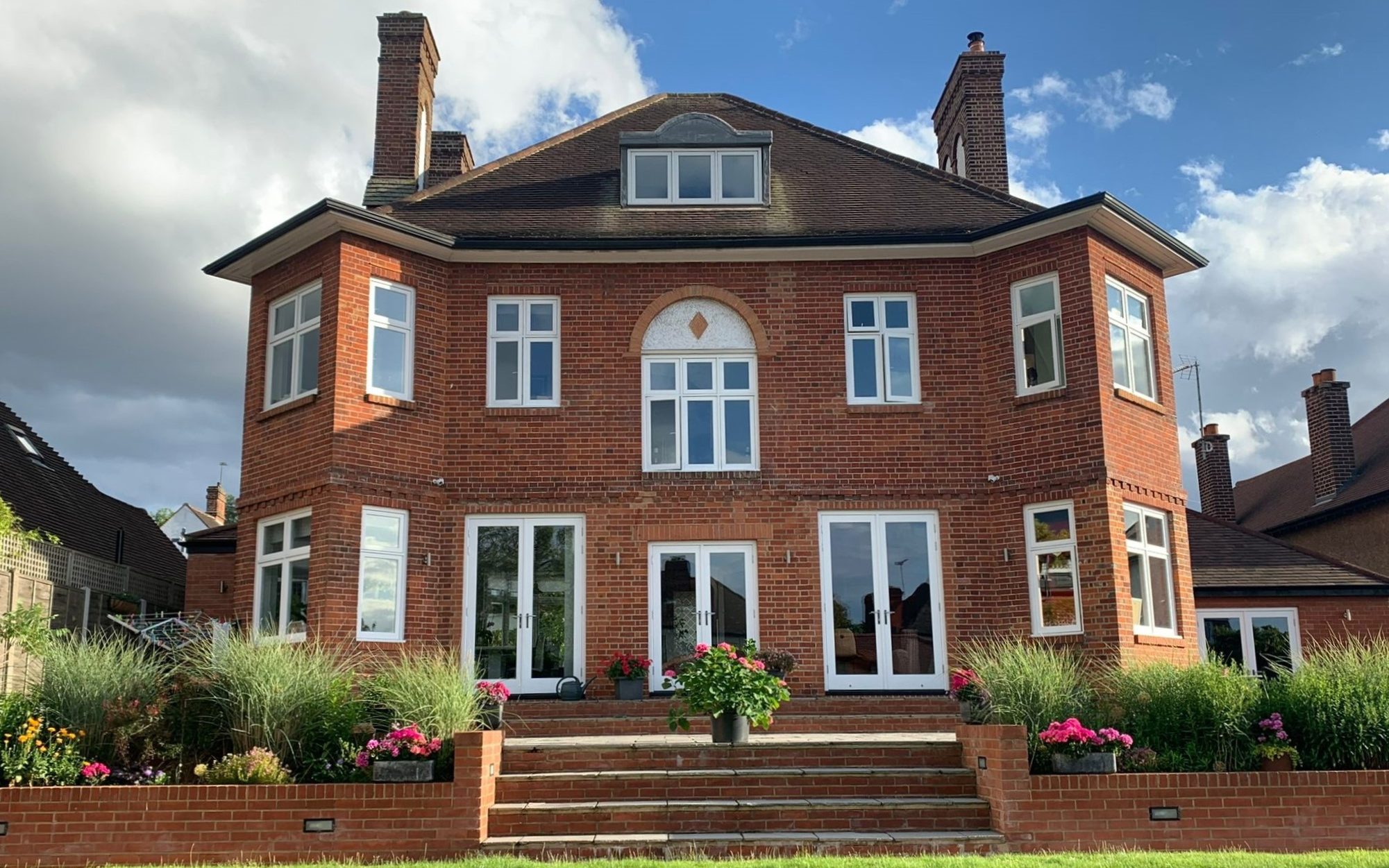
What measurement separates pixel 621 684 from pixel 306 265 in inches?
264

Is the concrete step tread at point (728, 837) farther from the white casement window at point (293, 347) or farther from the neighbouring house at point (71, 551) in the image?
the neighbouring house at point (71, 551)

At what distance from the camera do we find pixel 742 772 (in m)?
10.4

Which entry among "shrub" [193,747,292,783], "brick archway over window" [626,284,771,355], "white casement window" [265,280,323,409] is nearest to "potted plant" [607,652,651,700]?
"brick archway over window" [626,284,771,355]

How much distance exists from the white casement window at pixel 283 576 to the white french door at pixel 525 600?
1959mm

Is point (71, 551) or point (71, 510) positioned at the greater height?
point (71, 510)

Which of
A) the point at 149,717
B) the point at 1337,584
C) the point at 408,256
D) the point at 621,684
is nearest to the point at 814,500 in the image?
the point at 621,684

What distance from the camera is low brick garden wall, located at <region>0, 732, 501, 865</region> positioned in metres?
9.56

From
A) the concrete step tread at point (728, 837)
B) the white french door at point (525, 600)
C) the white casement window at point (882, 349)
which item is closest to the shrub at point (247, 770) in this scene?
the concrete step tread at point (728, 837)

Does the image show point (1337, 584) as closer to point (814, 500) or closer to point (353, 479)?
point (814, 500)

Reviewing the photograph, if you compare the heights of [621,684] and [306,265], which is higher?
[306,265]

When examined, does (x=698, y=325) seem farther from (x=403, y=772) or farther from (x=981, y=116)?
(x=403, y=772)

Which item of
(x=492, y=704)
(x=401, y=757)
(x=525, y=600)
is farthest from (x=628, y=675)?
(x=401, y=757)

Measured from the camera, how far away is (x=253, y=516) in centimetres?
1564

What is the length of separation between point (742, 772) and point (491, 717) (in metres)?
2.38
